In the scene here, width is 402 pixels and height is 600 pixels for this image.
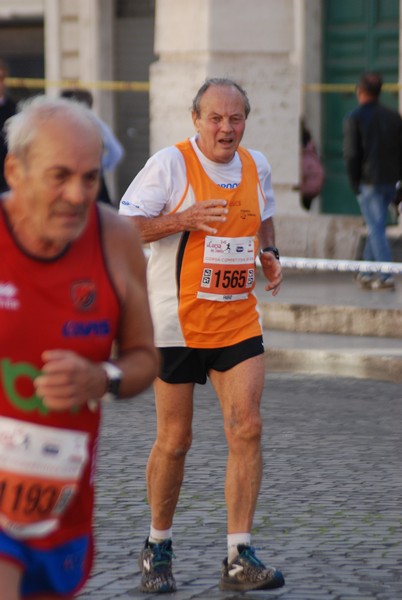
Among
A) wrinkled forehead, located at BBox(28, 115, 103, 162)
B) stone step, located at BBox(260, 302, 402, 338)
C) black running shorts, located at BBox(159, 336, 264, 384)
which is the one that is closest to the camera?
wrinkled forehead, located at BBox(28, 115, 103, 162)

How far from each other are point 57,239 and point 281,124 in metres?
13.2

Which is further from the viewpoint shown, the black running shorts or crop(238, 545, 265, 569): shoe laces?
the black running shorts

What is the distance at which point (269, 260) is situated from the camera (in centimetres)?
624

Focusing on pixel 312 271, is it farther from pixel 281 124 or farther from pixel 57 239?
pixel 57 239

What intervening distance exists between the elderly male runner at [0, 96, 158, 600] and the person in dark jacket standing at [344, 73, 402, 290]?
10985 mm

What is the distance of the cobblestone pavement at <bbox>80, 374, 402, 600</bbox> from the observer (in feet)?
19.1

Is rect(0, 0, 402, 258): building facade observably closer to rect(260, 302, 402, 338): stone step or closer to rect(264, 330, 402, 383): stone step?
rect(260, 302, 402, 338): stone step

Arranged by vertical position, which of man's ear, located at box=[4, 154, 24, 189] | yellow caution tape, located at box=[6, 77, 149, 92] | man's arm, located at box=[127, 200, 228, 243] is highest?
man's ear, located at box=[4, 154, 24, 189]

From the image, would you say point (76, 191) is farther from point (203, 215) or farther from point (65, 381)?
point (203, 215)

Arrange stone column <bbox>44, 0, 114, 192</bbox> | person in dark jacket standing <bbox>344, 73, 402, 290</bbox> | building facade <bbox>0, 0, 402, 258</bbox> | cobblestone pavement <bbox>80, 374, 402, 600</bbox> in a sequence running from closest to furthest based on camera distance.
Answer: cobblestone pavement <bbox>80, 374, 402, 600</bbox>, person in dark jacket standing <bbox>344, 73, 402, 290</bbox>, building facade <bbox>0, 0, 402, 258</bbox>, stone column <bbox>44, 0, 114, 192</bbox>

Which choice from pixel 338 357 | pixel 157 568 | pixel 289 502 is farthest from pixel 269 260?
pixel 338 357

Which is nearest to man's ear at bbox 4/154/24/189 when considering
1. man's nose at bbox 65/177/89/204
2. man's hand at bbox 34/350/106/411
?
man's nose at bbox 65/177/89/204

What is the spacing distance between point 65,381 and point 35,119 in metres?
0.57

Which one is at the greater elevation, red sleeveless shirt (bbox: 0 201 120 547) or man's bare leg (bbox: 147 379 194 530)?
red sleeveless shirt (bbox: 0 201 120 547)
